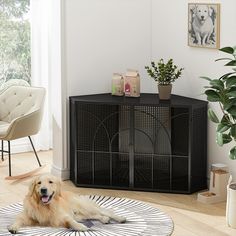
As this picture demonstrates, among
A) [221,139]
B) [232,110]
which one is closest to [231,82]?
[232,110]

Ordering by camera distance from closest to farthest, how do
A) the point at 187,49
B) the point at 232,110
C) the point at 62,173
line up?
1. the point at 232,110
2. the point at 187,49
3. the point at 62,173

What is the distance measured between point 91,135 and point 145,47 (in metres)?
0.98

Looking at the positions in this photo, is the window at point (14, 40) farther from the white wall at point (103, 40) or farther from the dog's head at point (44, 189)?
the dog's head at point (44, 189)

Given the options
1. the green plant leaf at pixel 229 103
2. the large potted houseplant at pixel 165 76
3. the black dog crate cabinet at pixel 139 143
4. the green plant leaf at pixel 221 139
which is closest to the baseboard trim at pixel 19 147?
the black dog crate cabinet at pixel 139 143

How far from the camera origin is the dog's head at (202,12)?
4832mm

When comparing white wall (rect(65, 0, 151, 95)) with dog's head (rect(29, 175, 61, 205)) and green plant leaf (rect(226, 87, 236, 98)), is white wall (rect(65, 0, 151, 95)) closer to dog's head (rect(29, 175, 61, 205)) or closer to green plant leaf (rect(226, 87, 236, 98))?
dog's head (rect(29, 175, 61, 205))

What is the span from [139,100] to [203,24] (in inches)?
30.9

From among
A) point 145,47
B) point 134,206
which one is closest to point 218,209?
Result: point 134,206

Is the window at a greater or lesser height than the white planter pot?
greater

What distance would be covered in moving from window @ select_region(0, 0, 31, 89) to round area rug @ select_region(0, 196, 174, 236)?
6.35 feet

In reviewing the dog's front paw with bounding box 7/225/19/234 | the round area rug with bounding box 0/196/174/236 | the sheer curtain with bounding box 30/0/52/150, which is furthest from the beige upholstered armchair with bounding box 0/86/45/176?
the dog's front paw with bounding box 7/225/19/234

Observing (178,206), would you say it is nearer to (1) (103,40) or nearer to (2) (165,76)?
(2) (165,76)

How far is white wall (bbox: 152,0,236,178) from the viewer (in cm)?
473

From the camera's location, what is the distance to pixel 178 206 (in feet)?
15.2
